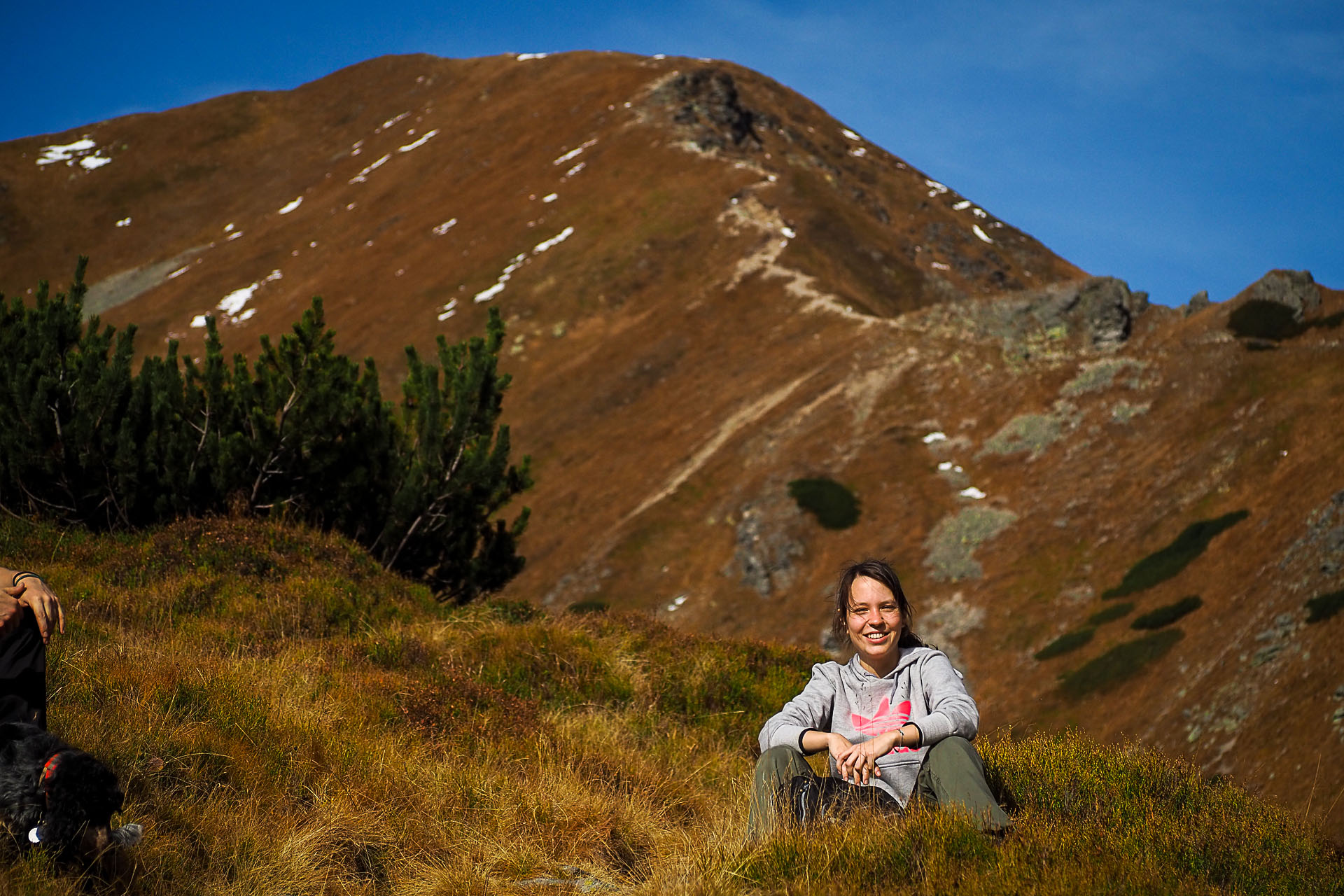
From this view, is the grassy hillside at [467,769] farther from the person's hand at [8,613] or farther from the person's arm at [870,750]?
the person's hand at [8,613]

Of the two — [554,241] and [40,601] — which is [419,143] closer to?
[554,241]

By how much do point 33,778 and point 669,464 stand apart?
1701 inches

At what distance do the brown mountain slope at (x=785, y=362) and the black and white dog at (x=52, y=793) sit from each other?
519 inches

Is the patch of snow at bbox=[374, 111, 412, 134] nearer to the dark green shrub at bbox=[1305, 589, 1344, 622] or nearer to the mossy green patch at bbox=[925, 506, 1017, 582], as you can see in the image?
the mossy green patch at bbox=[925, 506, 1017, 582]

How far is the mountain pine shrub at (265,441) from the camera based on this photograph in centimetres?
1180

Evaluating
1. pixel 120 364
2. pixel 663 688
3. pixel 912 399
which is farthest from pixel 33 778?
pixel 912 399

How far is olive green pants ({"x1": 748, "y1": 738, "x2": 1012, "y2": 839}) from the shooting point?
4.28 metres

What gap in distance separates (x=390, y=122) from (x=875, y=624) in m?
117

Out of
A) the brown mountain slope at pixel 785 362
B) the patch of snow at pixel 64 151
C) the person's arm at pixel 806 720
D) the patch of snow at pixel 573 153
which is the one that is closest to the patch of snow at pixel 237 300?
the brown mountain slope at pixel 785 362

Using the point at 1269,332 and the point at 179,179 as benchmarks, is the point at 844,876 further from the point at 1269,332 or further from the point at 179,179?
the point at 179,179

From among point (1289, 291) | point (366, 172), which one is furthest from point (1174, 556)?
point (366, 172)

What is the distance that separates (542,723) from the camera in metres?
8.10

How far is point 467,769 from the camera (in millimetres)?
6543

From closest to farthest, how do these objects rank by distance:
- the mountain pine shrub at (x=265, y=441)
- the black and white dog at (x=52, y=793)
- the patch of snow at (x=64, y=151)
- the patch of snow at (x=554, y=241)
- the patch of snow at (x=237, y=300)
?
the black and white dog at (x=52, y=793) < the mountain pine shrub at (x=265, y=441) < the patch of snow at (x=554, y=241) < the patch of snow at (x=237, y=300) < the patch of snow at (x=64, y=151)
